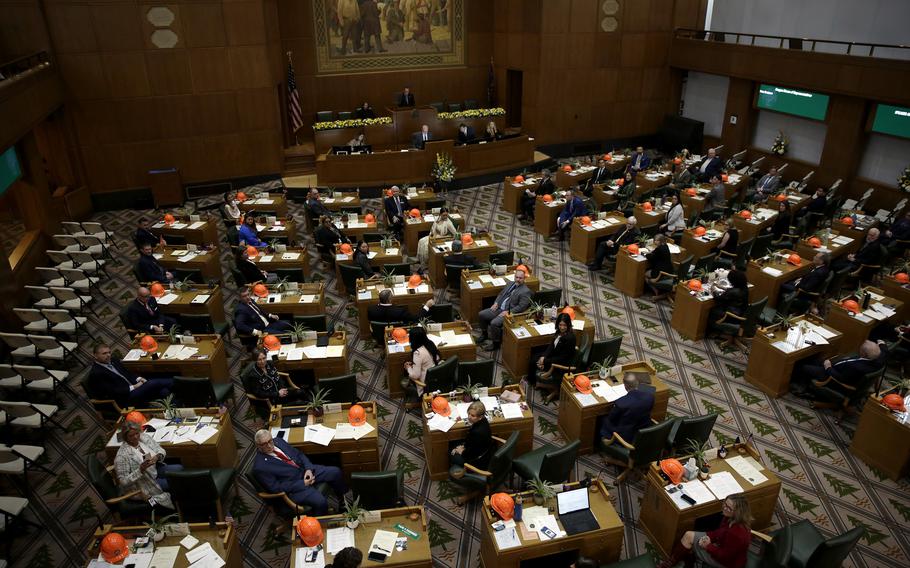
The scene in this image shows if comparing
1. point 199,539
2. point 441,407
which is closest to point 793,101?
point 441,407

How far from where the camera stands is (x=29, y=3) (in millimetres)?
13523

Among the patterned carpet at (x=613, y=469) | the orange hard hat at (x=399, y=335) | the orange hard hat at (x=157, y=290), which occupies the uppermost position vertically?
the orange hard hat at (x=157, y=290)

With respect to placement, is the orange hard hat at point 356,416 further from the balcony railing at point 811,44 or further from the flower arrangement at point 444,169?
the balcony railing at point 811,44

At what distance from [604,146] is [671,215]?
934 cm

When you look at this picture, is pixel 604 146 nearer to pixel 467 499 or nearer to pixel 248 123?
pixel 248 123

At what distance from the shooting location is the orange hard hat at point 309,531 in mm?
5082

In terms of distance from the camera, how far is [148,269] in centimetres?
1002

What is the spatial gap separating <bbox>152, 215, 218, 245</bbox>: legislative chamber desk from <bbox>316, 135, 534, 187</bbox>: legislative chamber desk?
4.46 meters

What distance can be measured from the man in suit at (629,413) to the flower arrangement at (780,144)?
13.6 metres

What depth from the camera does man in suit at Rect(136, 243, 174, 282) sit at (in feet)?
32.7

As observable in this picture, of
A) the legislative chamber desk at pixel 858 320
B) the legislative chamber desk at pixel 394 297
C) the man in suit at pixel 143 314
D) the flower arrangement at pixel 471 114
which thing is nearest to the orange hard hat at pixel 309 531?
the legislative chamber desk at pixel 394 297

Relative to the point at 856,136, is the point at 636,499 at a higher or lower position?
lower

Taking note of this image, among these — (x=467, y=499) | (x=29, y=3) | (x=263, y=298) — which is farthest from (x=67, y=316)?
(x=29, y=3)

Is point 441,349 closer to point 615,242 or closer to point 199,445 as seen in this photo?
point 199,445
